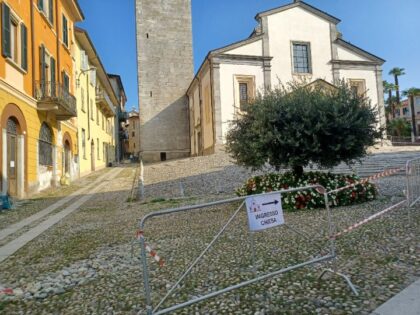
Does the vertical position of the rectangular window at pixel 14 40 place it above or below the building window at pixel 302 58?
below

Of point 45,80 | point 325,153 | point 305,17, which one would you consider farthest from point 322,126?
point 305,17

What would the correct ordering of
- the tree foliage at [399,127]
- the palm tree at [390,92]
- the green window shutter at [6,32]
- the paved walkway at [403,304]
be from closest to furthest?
the paved walkway at [403,304], the green window shutter at [6,32], the tree foliage at [399,127], the palm tree at [390,92]

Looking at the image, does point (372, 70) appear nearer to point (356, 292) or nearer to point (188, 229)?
point (188, 229)

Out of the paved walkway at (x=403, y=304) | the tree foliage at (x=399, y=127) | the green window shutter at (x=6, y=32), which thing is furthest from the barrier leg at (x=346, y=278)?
the tree foliage at (x=399, y=127)

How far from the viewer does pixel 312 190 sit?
7.94 m

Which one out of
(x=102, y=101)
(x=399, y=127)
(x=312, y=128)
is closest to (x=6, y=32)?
(x=312, y=128)

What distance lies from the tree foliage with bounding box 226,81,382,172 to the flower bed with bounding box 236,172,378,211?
472mm

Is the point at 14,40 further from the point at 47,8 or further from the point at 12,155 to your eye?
the point at 47,8

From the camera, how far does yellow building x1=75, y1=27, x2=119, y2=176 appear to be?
22719mm

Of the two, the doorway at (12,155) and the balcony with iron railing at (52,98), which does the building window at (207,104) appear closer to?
the balcony with iron railing at (52,98)

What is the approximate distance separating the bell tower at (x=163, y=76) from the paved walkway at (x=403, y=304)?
35.5m

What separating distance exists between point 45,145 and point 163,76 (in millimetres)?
24546

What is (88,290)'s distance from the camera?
12.4 ft

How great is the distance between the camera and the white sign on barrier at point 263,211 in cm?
335
